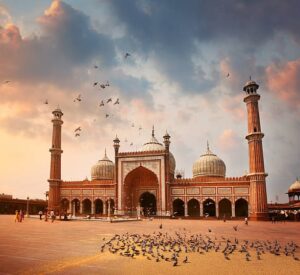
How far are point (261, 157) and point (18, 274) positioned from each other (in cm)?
3295

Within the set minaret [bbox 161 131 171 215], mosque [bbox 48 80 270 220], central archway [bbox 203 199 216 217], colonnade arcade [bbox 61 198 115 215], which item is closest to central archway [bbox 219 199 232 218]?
mosque [bbox 48 80 270 220]

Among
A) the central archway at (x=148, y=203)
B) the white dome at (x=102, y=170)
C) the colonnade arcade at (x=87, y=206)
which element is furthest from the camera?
the white dome at (x=102, y=170)

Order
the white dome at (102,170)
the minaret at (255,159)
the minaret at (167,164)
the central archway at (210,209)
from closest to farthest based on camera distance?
the minaret at (255,159), the minaret at (167,164), the central archway at (210,209), the white dome at (102,170)

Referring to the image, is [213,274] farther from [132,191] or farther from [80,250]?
[132,191]

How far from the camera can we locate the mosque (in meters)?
36.1

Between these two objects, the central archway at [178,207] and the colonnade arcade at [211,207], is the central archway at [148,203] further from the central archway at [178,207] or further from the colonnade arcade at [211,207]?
the colonnade arcade at [211,207]

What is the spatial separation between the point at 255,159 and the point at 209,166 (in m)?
9.71

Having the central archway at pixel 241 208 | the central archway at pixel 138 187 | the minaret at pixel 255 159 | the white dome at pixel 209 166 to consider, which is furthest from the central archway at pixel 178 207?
the minaret at pixel 255 159

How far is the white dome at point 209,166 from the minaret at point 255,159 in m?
8.66

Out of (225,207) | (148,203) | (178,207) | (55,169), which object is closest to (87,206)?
(55,169)

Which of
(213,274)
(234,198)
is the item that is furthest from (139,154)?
(213,274)

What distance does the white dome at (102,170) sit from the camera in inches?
2002

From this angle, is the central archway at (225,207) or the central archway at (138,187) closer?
the central archway at (225,207)

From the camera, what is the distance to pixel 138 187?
1687 inches
